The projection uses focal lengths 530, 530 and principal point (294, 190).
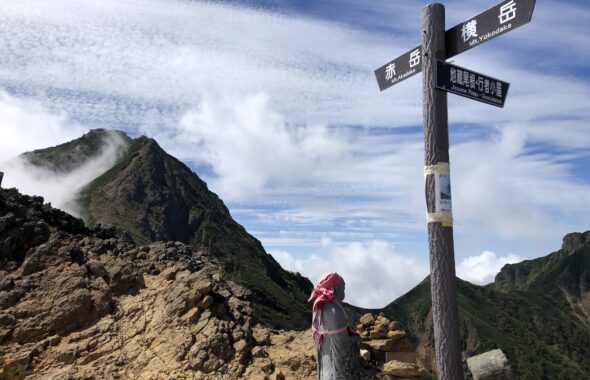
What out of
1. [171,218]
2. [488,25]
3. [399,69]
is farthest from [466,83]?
[171,218]

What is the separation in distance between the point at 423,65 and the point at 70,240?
1445 cm

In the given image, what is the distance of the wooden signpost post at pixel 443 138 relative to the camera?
7.33m

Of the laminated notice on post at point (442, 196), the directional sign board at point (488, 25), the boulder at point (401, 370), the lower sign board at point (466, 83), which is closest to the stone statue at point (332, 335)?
the laminated notice on post at point (442, 196)

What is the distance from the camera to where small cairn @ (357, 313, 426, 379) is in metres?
11.9

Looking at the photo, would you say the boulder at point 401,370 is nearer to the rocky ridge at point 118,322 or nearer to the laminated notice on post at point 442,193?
the rocky ridge at point 118,322

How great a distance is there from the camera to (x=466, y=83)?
744 cm

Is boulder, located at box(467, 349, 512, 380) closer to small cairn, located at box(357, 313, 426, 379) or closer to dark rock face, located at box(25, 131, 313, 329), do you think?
small cairn, located at box(357, 313, 426, 379)

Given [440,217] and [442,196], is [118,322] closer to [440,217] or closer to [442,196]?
[440,217]

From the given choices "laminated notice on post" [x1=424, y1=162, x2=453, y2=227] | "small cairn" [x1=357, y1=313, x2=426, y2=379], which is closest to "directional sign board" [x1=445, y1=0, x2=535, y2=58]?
"laminated notice on post" [x1=424, y1=162, x2=453, y2=227]

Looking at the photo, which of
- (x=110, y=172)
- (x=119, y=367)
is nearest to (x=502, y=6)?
(x=119, y=367)

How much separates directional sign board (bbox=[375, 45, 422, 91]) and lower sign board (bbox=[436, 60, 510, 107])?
20.6 inches

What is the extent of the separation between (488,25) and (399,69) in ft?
4.90

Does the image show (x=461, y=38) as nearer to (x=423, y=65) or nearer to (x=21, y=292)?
(x=423, y=65)

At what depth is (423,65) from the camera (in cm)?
765
